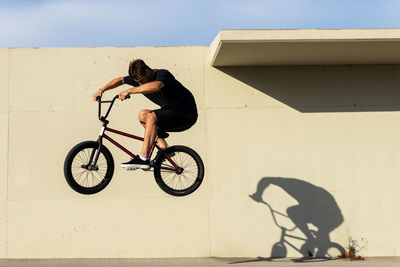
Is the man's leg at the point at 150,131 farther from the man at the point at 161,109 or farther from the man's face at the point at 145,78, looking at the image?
the man's face at the point at 145,78

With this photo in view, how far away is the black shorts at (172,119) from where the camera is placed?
10.6m

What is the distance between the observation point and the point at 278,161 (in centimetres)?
1372

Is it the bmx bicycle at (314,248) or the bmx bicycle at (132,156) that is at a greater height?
the bmx bicycle at (132,156)

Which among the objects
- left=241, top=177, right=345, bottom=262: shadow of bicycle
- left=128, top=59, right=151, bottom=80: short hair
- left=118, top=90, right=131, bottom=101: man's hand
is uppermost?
left=128, top=59, right=151, bottom=80: short hair

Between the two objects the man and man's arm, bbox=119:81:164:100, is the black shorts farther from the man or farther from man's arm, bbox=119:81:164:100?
man's arm, bbox=119:81:164:100

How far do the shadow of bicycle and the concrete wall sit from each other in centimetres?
2

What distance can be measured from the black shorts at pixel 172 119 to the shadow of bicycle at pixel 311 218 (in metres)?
3.35

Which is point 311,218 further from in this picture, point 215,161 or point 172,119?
point 172,119

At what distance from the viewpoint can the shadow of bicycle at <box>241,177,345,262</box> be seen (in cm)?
1369

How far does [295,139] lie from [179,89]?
12.6 ft

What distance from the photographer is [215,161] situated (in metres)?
13.6

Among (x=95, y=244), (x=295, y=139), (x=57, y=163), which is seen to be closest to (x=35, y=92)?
(x=57, y=163)

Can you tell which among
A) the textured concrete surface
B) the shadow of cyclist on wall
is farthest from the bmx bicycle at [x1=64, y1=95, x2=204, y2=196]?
the shadow of cyclist on wall

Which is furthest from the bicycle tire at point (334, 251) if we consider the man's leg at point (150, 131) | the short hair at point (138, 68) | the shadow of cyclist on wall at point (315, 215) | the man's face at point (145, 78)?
the short hair at point (138, 68)
